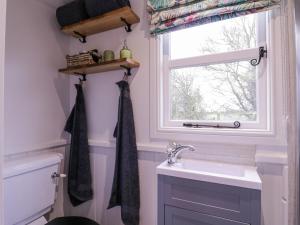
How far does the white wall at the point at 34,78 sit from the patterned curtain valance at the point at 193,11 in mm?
840

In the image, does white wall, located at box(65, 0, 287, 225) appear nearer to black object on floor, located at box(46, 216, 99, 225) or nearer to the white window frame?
the white window frame

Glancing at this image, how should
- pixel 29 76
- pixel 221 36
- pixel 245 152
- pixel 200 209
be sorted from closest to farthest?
pixel 200 209 → pixel 245 152 → pixel 221 36 → pixel 29 76

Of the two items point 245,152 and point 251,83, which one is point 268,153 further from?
point 251,83

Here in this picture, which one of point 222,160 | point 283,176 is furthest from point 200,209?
point 283,176

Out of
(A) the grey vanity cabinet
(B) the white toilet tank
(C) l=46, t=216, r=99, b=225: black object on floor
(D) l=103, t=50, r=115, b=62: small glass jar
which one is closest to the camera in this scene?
(A) the grey vanity cabinet

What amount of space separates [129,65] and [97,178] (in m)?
0.93

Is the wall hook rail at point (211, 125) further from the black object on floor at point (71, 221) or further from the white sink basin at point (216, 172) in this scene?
the black object on floor at point (71, 221)

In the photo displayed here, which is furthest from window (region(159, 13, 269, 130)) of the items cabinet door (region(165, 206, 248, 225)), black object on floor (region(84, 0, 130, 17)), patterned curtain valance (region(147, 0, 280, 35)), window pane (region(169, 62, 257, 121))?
cabinet door (region(165, 206, 248, 225))

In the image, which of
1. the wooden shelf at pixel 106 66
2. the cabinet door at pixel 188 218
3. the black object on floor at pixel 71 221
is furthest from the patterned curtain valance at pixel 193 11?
the black object on floor at pixel 71 221

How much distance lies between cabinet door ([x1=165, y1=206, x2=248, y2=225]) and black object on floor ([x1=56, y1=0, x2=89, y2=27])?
1424 millimetres

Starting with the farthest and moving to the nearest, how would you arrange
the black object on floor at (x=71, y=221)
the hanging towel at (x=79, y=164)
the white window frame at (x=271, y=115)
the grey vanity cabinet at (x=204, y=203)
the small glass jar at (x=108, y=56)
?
the hanging towel at (x=79, y=164) → the small glass jar at (x=108, y=56) → the black object on floor at (x=71, y=221) → the white window frame at (x=271, y=115) → the grey vanity cabinet at (x=204, y=203)

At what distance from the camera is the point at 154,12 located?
128 cm

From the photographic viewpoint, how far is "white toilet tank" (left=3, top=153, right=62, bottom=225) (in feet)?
3.59

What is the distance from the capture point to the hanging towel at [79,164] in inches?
57.8
